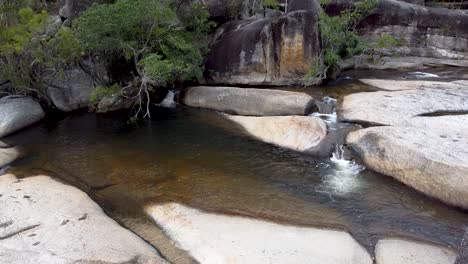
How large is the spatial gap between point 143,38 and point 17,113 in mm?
4965

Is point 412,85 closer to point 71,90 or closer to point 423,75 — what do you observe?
point 423,75

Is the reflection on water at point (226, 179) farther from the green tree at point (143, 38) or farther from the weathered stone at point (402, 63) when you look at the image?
the weathered stone at point (402, 63)

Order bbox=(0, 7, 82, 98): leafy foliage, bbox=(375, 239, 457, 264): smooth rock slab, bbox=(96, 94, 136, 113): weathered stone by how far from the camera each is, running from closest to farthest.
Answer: bbox=(375, 239, 457, 264): smooth rock slab
bbox=(0, 7, 82, 98): leafy foliage
bbox=(96, 94, 136, 113): weathered stone

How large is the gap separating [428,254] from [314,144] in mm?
4764

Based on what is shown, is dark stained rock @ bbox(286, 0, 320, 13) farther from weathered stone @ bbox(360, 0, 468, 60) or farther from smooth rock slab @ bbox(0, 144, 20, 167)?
smooth rock slab @ bbox(0, 144, 20, 167)

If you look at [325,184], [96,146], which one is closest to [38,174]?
[96,146]

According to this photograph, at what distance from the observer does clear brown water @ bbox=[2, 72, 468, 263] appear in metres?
7.60

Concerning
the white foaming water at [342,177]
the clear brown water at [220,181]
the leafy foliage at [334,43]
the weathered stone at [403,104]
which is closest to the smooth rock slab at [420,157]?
the clear brown water at [220,181]

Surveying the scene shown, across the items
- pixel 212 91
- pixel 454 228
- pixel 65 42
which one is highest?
pixel 65 42

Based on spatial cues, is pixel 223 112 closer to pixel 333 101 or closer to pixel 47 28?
pixel 333 101

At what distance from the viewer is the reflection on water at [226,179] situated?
7711 millimetres

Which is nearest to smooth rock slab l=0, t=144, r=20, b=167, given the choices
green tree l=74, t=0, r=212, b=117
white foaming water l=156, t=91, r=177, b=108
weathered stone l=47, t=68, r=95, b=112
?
weathered stone l=47, t=68, r=95, b=112

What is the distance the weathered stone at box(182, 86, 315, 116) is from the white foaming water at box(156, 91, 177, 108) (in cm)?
67

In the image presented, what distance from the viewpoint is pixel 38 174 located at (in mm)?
9727
